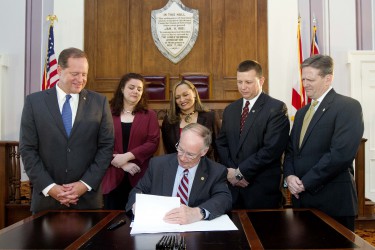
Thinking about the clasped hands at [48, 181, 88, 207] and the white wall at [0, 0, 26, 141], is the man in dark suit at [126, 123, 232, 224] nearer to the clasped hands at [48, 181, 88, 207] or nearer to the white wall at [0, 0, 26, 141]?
the clasped hands at [48, 181, 88, 207]

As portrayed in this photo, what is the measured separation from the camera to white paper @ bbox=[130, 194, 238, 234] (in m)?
1.95

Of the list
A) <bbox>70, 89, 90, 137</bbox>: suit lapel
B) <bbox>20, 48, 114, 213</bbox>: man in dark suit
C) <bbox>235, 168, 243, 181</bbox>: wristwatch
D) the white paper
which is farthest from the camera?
<bbox>235, 168, 243, 181</bbox>: wristwatch

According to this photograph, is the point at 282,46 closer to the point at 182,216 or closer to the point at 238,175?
the point at 238,175

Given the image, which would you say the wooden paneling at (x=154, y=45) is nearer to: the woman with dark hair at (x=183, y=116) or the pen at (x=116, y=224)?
the woman with dark hair at (x=183, y=116)

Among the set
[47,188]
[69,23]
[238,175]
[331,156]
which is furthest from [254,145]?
[69,23]

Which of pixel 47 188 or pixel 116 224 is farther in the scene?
pixel 47 188

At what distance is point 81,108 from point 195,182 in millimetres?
979

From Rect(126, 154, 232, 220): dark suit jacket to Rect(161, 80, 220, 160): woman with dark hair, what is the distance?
0.97m

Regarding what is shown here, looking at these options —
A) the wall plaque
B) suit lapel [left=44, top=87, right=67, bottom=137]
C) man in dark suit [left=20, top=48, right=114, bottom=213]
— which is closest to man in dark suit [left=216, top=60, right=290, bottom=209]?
man in dark suit [left=20, top=48, right=114, bottom=213]

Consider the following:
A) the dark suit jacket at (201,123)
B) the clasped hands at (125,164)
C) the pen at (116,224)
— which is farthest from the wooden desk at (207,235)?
the dark suit jacket at (201,123)

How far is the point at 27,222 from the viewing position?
2145 millimetres

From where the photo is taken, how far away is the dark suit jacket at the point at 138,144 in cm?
335

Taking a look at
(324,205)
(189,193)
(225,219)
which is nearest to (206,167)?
(189,193)

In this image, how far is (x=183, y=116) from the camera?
3582mm
